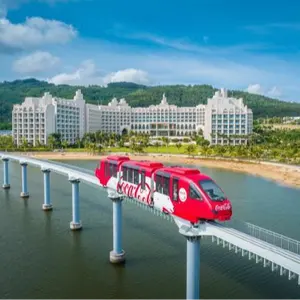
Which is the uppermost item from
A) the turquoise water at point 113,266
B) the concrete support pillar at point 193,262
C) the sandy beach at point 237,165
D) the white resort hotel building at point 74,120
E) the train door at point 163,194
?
the white resort hotel building at point 74,120

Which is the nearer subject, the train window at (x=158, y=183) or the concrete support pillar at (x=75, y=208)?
the train window at (x=158, y=183)

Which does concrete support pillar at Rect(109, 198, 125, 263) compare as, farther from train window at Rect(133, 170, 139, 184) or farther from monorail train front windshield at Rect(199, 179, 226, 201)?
monorail train front windshield at Rect(199, 179, 226, 201)

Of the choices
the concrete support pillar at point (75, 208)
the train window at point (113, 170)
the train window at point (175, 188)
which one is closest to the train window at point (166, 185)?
the train window at point (175, 188)

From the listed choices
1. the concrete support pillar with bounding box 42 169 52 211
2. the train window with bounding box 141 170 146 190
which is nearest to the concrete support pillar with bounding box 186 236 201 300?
the train window with bounding box 141 170 146 190

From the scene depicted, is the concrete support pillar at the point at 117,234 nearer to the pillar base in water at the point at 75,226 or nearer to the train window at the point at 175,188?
the train window at the point at 175,188

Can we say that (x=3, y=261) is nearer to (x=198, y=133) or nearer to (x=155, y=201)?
(x=155, y=201)

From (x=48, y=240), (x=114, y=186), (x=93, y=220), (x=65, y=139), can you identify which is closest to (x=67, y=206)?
(x=93, y=220)
